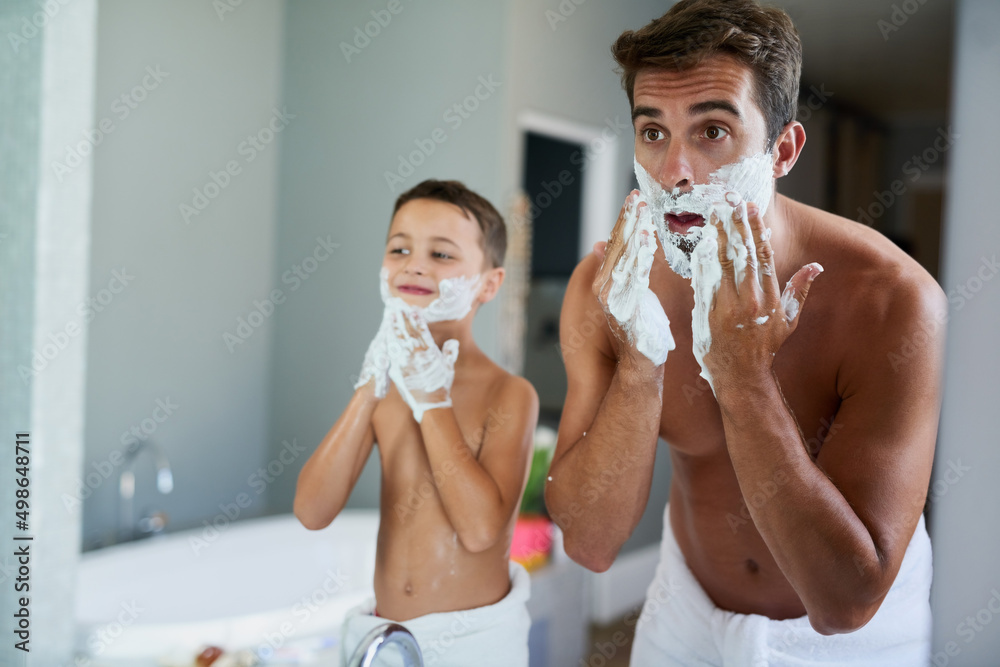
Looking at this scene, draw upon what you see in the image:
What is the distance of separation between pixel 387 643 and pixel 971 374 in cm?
59

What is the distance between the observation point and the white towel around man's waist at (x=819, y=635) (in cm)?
72

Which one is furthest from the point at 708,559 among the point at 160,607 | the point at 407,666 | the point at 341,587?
the point at 160,607

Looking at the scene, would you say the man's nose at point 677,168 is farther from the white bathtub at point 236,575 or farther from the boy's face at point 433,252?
the white bathtub at point 236,575

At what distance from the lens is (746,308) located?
0.58 m

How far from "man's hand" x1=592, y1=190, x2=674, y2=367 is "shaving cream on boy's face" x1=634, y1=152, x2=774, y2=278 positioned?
0.01m

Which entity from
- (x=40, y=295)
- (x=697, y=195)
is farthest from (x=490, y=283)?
(x=40, y=295)

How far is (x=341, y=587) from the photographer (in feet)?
5.28

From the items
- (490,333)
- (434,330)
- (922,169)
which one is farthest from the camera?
(490,333)

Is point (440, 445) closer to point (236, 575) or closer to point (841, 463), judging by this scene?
point (841, 463)

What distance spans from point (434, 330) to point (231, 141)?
522mm

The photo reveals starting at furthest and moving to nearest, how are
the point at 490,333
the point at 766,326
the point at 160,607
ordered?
the point at 160,607
the point at 490,333
the point at 766,326

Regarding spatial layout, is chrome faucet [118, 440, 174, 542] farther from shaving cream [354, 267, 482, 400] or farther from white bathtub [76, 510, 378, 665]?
shaving cream [354, 267, 482, 400]

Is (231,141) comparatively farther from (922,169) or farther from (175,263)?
(922,169)

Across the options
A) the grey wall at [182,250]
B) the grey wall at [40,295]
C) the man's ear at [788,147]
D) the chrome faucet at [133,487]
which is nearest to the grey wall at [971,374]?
the man's ear at [788,147]
